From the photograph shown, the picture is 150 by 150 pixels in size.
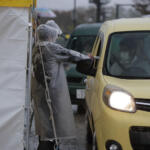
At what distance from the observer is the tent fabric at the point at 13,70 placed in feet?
15.9

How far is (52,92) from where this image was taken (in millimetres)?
5512

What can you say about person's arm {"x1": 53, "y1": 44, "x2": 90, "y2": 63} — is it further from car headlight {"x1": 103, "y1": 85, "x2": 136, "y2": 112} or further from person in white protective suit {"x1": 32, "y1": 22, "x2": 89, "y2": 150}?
car headlight {"x1": 103, "y1": 85, "x2": 136, "y2": 112}

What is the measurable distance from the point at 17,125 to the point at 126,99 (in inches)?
55.4

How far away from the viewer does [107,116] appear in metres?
4.19

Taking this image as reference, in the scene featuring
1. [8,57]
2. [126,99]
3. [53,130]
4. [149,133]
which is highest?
[8,57]

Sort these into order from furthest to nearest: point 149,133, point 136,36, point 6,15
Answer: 1. point 136,36
2. point 6,15
3. point 149,133

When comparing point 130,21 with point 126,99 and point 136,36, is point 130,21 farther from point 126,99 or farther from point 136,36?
point 126,99

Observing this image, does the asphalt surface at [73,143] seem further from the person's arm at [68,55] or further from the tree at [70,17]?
the tree at [70,17]

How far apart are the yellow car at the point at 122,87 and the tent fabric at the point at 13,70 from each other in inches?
29.3

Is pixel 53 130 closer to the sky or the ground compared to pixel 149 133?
closer to the ground

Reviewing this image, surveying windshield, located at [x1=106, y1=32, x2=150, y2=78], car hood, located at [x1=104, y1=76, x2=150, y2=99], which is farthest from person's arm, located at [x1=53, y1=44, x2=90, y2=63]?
car hood, located at [x1=104, y1=76, x2=150, y2=99]

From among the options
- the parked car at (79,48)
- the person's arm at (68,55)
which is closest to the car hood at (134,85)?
the person's arm at (68,55)

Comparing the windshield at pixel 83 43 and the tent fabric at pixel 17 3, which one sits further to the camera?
the windshield at pixel 83 43

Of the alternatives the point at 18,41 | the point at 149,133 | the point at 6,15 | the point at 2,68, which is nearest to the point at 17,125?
the point at 2,68
